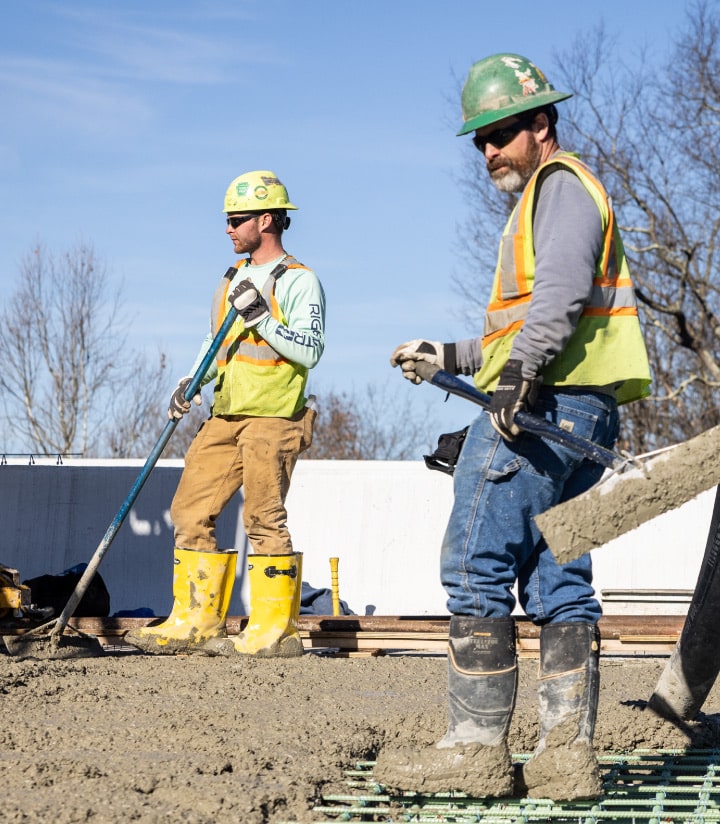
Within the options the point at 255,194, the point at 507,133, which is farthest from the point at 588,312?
the point at 255,194

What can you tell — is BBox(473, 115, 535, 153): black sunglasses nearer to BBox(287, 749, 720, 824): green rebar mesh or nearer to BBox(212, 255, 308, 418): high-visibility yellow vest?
BBox(287, 749, 720, 824): green rebar mesh

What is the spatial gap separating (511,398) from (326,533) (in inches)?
321

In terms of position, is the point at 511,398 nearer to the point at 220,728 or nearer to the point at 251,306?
the point at 220,728

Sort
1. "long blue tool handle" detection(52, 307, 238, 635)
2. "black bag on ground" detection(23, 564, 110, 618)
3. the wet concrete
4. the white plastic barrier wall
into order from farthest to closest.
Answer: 1. the white plastic barrier wall
2. "black bag on ground" detection(23, 564, 110, 618)
3. "long blue tool handle" detection(52, 307, 238, 635)
4. the wet concrete

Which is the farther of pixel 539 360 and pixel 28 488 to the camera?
pixel 28 488

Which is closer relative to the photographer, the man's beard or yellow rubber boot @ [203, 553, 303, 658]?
the man's beard

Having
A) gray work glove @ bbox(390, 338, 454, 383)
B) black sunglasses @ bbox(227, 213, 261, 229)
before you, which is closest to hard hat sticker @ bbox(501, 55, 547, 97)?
gray work glove @ bbox(390, 338, 454, 383)

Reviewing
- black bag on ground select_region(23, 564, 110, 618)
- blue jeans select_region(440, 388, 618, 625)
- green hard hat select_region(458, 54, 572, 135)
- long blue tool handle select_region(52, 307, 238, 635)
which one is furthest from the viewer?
black bag on ground select_region(23, 564, 110, 618)

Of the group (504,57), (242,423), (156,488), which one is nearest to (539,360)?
(504,57)

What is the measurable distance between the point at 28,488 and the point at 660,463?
9042mm

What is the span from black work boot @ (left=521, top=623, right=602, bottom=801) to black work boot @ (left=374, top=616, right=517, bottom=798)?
0.10 meters

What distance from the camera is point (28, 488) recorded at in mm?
11516

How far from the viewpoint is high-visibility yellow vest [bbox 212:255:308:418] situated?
684 cm

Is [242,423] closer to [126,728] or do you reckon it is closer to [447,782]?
[126,728]
